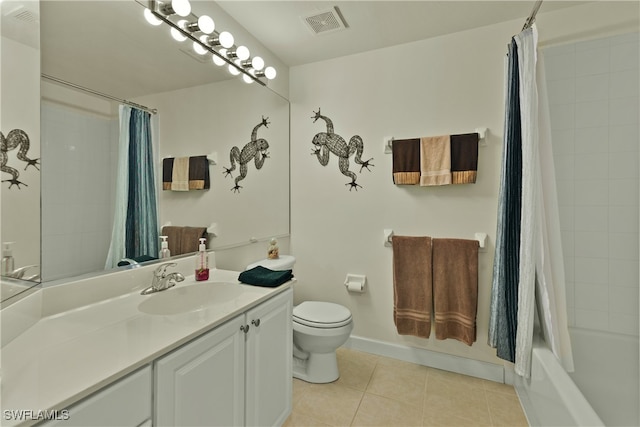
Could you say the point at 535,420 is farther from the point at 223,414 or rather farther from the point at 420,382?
the point at 223,414

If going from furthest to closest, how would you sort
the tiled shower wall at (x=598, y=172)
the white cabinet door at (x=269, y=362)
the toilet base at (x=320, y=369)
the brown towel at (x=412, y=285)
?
the brown towel at (x=412, y=285), the toilet base at (x=320, y=369), the tiled shower wall at (x=598, y=172), the white cabinet door at (x=269, y=362)

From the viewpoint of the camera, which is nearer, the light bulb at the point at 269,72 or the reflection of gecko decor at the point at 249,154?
the reflection of gecko decor at the point at 249,154

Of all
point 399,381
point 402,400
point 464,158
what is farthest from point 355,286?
point 464,158

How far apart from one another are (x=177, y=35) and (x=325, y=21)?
96 cm

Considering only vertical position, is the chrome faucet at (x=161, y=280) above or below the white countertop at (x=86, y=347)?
above

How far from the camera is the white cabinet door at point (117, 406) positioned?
650 mm

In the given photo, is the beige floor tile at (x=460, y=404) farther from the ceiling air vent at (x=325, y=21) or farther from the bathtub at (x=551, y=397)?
the ceiling air vent at (x=325, y=21)

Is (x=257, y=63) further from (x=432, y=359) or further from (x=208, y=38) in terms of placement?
(x=432, y=359)

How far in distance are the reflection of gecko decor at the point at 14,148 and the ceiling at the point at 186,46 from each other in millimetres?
298

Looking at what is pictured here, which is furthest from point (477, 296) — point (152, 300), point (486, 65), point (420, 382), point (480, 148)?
point (152, 300)

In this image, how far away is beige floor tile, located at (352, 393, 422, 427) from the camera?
5.40 feet

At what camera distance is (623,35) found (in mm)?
1776

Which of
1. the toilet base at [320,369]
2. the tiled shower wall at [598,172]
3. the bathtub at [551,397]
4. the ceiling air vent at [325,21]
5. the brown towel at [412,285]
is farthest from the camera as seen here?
the brown towel at [412,285]

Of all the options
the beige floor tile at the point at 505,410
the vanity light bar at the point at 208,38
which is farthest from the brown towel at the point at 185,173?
the beige floor tile at the point at 505,410
